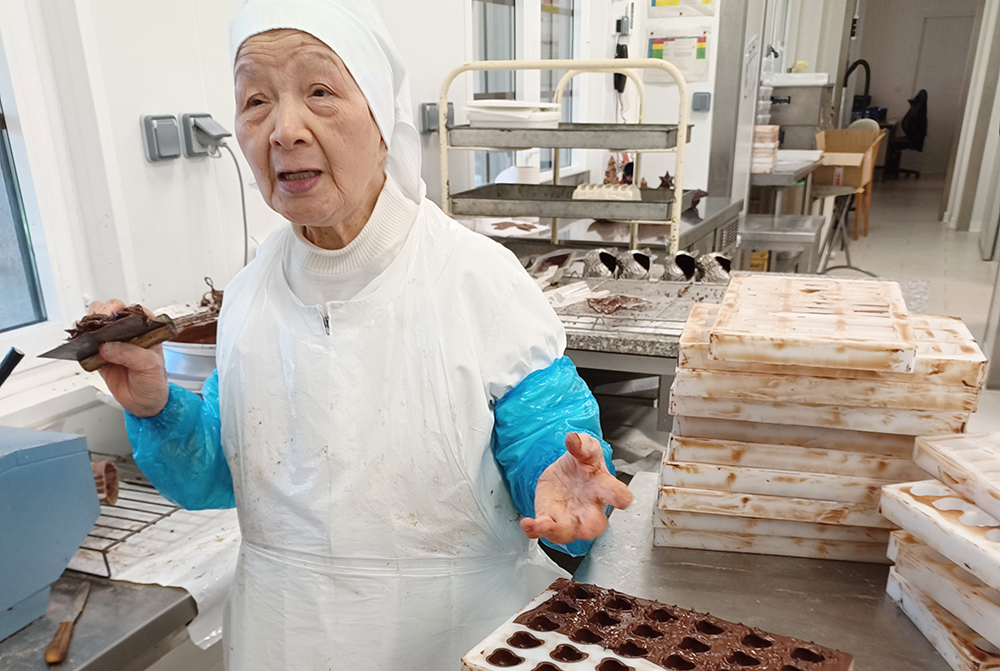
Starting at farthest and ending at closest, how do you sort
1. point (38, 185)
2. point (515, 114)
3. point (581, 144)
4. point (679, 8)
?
point (679, 8), point (515, 114), point (581, 144), point (38, 185)

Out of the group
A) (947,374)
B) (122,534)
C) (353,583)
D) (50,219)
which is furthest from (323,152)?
(50,219)

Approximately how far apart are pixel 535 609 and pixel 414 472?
28 centimetres

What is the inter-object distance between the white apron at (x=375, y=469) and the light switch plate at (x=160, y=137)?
0.99m

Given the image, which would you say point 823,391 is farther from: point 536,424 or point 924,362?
point 536,424

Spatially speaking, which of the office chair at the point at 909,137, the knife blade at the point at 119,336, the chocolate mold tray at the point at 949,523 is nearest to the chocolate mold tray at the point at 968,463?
the chocolate mold tray at the point at 949,523

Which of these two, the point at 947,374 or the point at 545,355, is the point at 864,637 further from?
the point at 545,355

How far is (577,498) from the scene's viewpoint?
32.7 inches

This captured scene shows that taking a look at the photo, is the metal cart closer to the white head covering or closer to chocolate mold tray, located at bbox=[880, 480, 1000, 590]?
the white head covering

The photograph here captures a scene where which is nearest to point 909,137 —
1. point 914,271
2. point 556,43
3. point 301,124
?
point 914,271

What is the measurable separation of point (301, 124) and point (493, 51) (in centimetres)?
345

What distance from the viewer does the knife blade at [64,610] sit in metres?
1.16

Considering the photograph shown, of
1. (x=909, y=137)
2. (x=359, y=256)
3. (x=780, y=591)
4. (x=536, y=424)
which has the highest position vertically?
(x=359, y=256)

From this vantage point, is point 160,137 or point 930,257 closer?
point 160,137

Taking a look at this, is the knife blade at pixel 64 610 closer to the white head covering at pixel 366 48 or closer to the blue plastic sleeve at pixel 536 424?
the blue plastic sleeve at pixel 536 424
